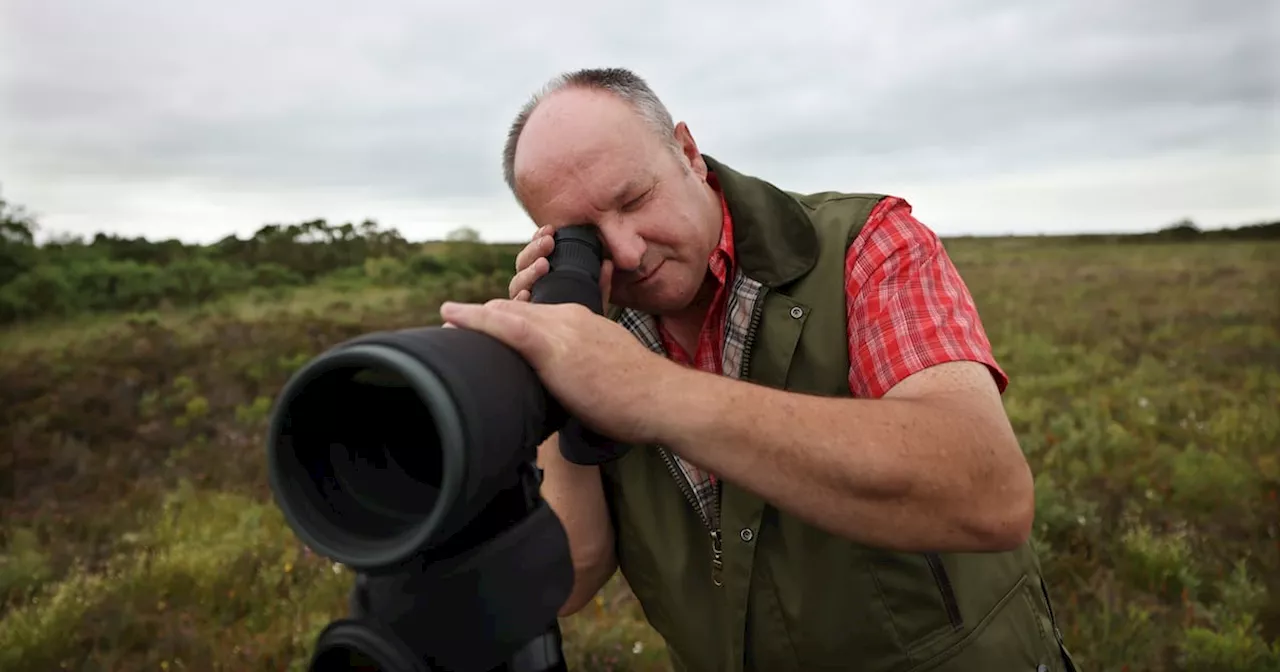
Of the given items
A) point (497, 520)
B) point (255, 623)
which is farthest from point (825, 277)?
point (255, 623)

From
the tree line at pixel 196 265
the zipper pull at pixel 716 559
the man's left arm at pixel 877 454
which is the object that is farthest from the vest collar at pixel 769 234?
the tree line at pixel 196 265

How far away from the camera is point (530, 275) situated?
204 cm

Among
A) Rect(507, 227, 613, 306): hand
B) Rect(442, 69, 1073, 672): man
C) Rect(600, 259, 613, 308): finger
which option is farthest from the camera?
Rect(600, 259, 613, 308): finger

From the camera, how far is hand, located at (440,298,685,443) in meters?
1.41

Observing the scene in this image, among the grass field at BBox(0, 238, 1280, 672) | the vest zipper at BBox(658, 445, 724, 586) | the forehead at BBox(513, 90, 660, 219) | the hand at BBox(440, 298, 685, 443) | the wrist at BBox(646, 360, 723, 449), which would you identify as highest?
the forehead at BBox(513, 90, 660, 219)

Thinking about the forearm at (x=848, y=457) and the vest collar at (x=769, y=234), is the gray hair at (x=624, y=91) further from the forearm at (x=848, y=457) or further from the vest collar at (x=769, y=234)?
the forearm at (x=848, y=457)

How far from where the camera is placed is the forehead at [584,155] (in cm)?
248

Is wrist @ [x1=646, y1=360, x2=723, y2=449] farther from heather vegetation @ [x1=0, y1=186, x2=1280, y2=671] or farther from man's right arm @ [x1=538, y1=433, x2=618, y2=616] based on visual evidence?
heather vegetation @ [x1=0, y1=186, x2=1280, y2=671]

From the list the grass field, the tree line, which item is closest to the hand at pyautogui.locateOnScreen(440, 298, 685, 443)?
the grass field

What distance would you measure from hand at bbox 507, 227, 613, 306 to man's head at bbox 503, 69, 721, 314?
0.38ft

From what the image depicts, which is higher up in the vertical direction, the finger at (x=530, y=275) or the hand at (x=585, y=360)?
the finger at (x=530, y=275)

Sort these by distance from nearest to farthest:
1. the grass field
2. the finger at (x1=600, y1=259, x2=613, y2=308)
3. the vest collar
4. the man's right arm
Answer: the finger at (x1=600, y1=259, x2=613, y2=308) < the vest collar < the man's right arm < the grass field

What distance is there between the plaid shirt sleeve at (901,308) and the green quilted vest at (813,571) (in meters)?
0.06

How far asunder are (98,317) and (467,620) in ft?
54.6
